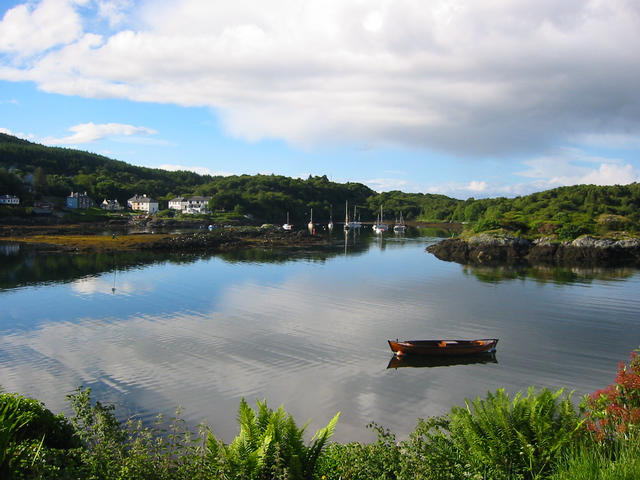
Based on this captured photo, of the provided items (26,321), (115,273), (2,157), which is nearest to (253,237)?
(115,273)

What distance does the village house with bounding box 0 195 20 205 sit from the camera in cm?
10307

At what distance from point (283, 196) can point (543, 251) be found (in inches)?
4395

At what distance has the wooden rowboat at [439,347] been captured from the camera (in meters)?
23.3

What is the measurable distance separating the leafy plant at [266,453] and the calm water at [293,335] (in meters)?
6.91

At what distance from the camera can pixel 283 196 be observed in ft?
553

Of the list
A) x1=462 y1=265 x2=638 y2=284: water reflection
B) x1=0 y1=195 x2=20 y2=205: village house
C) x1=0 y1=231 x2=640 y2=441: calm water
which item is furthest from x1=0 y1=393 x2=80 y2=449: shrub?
x1=0 y1=195 x2=20 y2=205: village house

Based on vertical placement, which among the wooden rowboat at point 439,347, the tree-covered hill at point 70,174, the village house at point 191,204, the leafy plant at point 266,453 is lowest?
the wooden rowboat at point 439,347

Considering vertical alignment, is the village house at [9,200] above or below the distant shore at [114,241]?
above

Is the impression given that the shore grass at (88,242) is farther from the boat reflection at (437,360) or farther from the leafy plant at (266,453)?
the leafy plant at (266,453)

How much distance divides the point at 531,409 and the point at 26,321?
95.8 feet

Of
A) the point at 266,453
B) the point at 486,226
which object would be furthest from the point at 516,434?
the point at 486,226

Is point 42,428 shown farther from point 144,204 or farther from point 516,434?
point 144,204

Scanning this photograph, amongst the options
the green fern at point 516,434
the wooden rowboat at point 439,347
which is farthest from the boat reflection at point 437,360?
the green fern at point 516,434

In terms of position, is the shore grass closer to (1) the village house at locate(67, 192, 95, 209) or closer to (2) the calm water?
(2) the calm water
